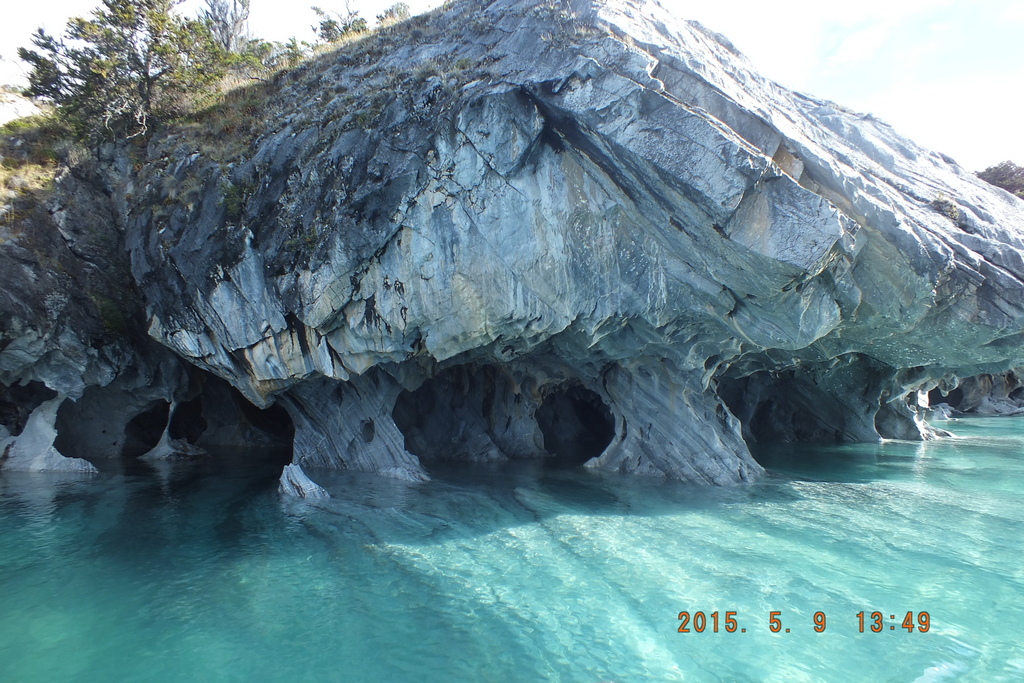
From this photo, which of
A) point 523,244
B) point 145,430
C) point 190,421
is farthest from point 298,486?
point 190,421

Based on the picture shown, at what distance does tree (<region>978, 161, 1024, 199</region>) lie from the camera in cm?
3541

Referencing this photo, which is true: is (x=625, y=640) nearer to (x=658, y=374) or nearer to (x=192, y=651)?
(x=192, y=651)

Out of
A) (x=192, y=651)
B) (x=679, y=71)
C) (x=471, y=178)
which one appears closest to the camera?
(x=192, y=651)

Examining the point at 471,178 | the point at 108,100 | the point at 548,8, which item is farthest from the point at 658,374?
the point at 108,100

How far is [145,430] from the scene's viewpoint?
23062mm

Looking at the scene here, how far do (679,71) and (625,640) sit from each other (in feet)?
36.2

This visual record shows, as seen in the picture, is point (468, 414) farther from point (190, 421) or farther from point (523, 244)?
point (190, 421)

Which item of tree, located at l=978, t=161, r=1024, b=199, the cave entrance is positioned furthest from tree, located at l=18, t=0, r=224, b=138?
tree, located at l=978, t=161, r=1024, b=199

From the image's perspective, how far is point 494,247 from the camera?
1398 centimetres

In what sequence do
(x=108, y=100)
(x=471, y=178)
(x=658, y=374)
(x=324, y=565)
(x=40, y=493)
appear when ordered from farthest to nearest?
(x=108, y=100) < (x=658, y=374) < (x=40, y=493) < (x=471, y=178) < (x=324, y=565)

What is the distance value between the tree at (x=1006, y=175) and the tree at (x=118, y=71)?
43.5 m

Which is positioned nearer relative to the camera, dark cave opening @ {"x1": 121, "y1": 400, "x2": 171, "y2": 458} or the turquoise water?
the turquoise water
